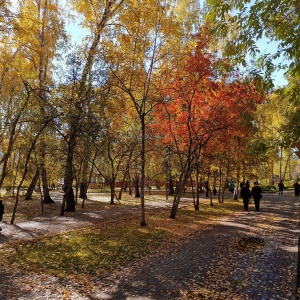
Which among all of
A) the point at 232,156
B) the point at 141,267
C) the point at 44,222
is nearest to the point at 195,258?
the point at 141,267

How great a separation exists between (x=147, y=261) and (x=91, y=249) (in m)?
1.90

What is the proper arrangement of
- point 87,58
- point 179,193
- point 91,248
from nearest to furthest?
point 91,248, point 87,58, point 179,193

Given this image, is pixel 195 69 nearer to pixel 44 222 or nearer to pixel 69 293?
pixel 44 222

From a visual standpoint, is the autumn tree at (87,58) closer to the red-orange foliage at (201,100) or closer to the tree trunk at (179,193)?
the red-orange foliage at (201,100)

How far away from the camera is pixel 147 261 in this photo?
24.2 ft

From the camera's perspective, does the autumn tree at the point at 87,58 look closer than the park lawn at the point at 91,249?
No

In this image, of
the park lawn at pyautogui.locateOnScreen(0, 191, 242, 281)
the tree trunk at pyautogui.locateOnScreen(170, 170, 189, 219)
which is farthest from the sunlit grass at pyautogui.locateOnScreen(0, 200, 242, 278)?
the tree trunk at pyautogui.locateOnScreen(170, 170, 189, 219)

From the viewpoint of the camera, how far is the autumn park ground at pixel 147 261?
5410 millimetres

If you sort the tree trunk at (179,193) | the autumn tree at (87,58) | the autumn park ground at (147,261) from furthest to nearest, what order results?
the tree trunk at (179,193), the autumn tree at (87,58), the autumn park ground at (147,261)

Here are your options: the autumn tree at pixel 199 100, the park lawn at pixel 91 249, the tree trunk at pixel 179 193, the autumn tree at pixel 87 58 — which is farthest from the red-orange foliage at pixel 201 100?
the park lawn at pixel 91 249

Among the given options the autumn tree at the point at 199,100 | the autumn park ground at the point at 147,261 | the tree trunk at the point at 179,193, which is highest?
the autumn tree at the point at 199,100

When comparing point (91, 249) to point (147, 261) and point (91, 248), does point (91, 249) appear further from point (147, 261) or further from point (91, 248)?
point (147, 261)

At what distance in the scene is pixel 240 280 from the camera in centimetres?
599

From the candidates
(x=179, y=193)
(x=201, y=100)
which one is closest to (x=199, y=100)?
(x=201, y=100)
